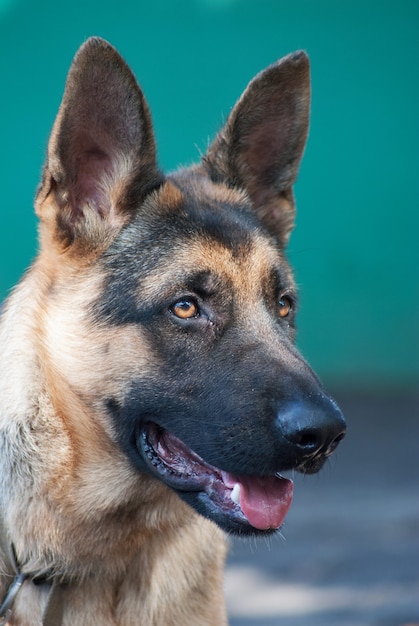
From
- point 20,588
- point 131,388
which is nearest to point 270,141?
point 131,388

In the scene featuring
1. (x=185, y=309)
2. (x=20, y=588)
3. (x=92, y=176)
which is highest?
(x=92, y=176)

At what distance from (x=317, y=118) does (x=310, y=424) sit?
6.21 m

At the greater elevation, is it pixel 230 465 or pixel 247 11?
pixel 247 11

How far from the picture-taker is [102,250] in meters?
3.64

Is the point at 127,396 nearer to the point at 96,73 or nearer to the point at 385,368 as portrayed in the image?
the point at 96,73

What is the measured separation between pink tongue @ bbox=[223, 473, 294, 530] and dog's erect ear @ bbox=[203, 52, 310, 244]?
1230 mm

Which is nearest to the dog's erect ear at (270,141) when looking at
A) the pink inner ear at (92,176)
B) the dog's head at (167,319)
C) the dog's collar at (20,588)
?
the dog's head at (167,319)

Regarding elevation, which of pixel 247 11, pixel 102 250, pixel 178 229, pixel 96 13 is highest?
pixel 247 11

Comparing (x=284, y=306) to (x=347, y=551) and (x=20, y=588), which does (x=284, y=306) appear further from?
(x=347, y=551)

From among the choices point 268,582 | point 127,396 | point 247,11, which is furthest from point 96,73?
point 247,11

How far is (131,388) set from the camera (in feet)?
11.3

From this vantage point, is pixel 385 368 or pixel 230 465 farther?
pixel 385 368

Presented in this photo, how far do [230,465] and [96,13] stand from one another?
19.7 ft

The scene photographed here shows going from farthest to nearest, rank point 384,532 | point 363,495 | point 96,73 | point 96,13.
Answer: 1. point 96,13
2. point 363,495
3. point 384,532
4. point 96,73
